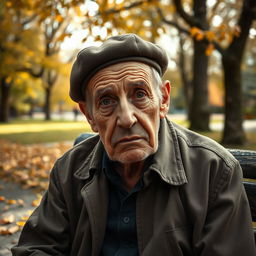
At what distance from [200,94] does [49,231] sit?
14170 mm

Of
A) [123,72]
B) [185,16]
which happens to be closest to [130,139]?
[123,72]

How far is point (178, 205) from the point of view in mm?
1724

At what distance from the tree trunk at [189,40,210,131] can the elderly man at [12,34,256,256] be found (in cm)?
1355

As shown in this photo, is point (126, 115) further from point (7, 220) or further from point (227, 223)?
point (7, 220)

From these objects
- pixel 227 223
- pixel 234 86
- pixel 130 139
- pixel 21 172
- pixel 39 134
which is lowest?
pixel 39 134

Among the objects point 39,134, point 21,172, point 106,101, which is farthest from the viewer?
point 39,134

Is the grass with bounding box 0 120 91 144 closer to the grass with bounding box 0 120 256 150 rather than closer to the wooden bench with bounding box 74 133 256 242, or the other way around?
the grass with bounding box 0 120 256 150

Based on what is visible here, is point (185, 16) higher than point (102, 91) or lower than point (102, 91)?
higher

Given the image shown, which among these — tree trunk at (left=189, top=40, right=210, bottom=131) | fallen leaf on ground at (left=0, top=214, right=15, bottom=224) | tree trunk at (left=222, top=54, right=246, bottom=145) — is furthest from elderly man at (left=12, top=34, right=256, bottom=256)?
tree trunk at (left=189, top=40, right=210, bottom=131)

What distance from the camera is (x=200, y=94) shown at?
15453 mm

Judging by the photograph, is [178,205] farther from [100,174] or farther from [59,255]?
[59,255]

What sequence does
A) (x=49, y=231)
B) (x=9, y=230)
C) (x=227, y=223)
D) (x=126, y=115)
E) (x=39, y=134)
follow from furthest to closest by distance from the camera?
(x=39, y=134) → (x=9, y=230) → (x=49, y=231) → (x=126, y=115) → (x=227, y=223)

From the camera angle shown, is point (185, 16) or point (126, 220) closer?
point (126, 220)

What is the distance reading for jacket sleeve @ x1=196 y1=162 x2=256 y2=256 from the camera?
160 centimetres
